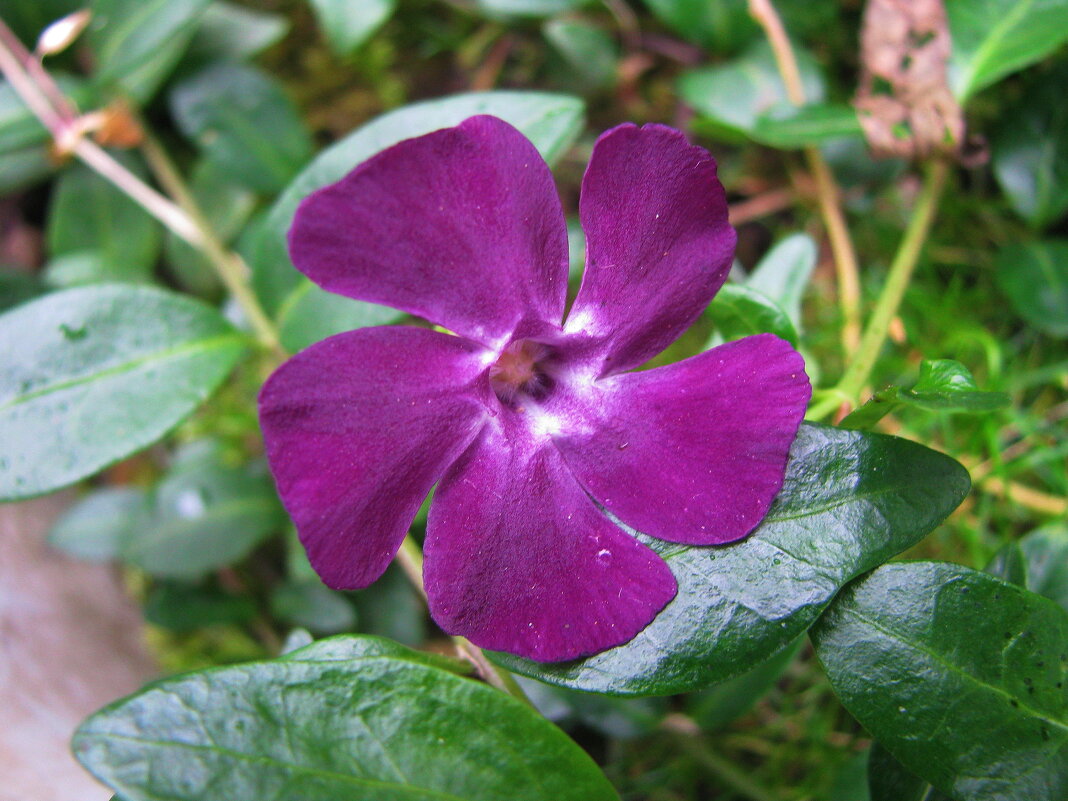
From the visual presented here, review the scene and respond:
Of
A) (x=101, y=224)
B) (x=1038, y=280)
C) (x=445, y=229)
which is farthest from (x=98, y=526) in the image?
(x=1038, y=280)

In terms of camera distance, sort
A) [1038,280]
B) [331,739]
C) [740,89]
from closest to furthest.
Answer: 1. [331,739]
2. [1038,280]
3. [740,89]

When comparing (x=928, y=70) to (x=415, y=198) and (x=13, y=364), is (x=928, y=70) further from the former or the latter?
(x=13, y=364)

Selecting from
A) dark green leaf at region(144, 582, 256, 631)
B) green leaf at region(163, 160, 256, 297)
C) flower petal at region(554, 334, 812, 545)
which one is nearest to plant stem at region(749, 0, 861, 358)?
flower petal at region(554, 334, 812, 545)

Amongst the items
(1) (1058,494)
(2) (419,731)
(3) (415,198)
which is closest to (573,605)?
(2) (419,731)

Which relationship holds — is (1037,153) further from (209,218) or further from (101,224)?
(101,224)

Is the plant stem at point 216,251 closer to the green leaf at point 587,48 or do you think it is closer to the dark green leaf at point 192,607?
the dark green leaf at point 192,607
